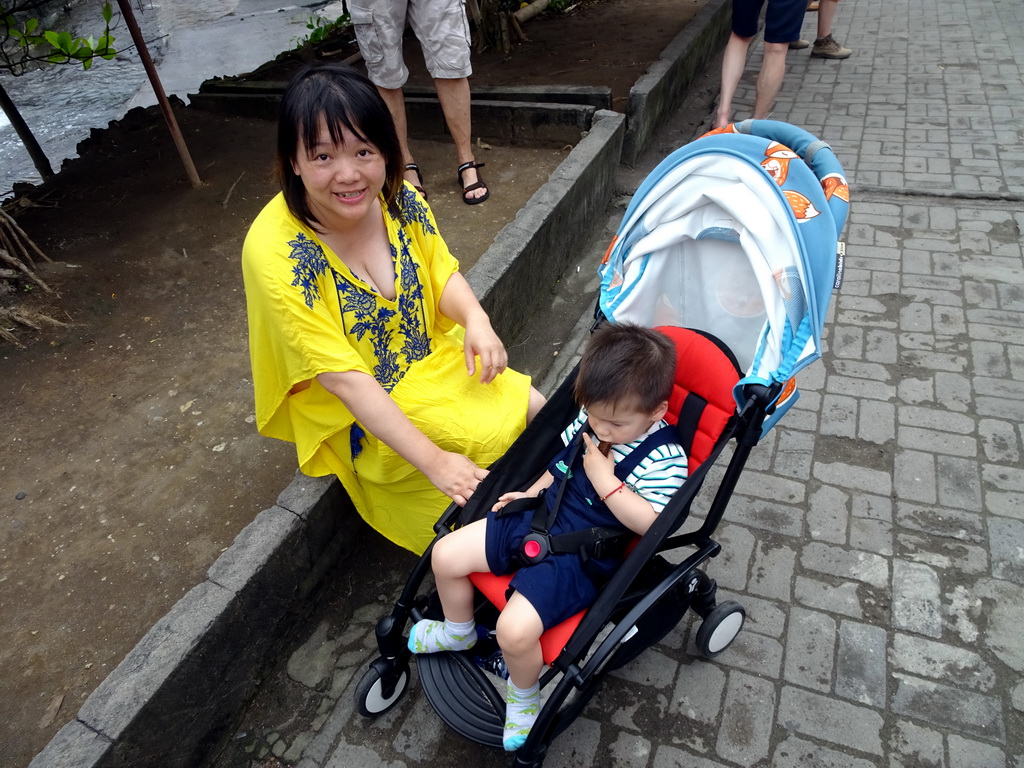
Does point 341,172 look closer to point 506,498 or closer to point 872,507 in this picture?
point 506,498

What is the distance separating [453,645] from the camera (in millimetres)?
1996

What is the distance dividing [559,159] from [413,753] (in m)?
4.18

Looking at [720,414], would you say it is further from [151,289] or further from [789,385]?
[151,289]

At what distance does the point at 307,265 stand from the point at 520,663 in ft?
4.15

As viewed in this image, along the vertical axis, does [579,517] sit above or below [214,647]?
above

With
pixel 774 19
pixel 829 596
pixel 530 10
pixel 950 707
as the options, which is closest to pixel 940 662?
pixel 950 707

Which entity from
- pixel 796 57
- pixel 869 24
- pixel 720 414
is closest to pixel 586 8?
pixel 796 57

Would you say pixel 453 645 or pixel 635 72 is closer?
pixel 453 645

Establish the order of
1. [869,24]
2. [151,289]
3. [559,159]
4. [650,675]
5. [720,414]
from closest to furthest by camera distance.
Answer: [720,414], [650,675], [151,289], [559,159], [869,24]

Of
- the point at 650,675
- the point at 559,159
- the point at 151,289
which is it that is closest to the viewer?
the point at 650,675

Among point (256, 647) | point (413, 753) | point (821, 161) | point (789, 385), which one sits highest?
point (821, 161)

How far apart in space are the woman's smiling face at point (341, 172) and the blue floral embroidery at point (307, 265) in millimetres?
113

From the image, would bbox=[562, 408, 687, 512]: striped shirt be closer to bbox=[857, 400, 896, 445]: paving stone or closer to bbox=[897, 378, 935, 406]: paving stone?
bbox=[857, 400, 896, 445]: paving stone

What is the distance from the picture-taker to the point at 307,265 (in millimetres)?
1906
